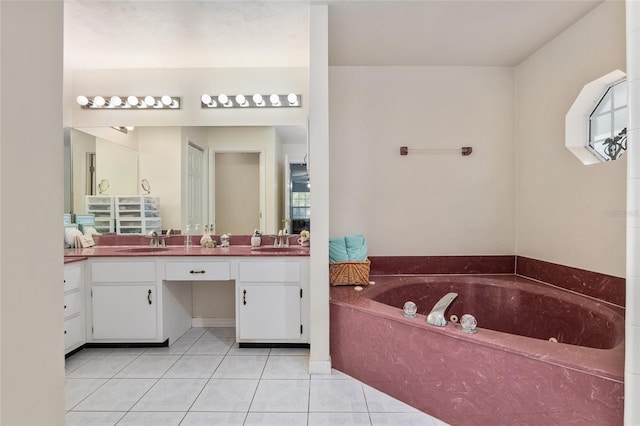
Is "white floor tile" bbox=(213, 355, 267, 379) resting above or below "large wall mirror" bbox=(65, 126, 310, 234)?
below

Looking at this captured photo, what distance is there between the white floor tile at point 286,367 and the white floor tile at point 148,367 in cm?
72

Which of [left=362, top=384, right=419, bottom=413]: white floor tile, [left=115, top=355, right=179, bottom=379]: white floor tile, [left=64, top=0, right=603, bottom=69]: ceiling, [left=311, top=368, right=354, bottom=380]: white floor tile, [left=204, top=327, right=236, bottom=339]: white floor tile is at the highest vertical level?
[left=64, top=0, right=603, bottom=69]: ceiling

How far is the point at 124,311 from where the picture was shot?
2484 millimetres

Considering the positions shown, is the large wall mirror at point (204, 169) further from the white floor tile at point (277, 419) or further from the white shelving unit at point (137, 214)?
the white floor tile at point (277, 419)

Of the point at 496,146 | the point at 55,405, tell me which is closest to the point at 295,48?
the point at 496,146

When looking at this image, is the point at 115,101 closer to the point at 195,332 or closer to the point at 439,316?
the point at 195,332

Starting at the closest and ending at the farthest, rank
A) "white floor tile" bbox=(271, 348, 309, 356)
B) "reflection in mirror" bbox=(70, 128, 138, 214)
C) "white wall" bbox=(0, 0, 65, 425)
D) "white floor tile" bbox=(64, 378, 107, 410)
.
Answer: "white wall" bbox=(0, 0, 65, 425), "white floor tile" bbox=(64, 378, 107, 410), "white floor tile" bbox=(271, 348, 309, 356), "reflection in mirror" bbox=(70, 128, 138, 214)

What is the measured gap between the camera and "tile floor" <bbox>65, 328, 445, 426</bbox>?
5.51 ft

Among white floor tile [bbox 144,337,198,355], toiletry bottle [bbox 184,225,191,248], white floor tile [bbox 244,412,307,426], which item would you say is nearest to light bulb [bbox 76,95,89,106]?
toiletry bottle [bbox 184,225,191,248]

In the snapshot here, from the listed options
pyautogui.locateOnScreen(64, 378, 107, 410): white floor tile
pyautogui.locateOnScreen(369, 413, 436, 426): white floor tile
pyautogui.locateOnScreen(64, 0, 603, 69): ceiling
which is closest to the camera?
pyautogui.locateOnScreen(369, 413, 436, 426): white floor tile

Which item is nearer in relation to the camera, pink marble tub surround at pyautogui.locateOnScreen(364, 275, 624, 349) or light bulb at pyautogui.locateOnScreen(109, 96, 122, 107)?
pink marble tub surround at pyautogui.locateOnScreen(364, 275, 624, 349)

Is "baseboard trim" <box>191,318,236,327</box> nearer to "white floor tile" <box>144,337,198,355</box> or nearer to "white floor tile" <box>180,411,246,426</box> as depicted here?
"white floor tile" <box>144,337,198,355</box>

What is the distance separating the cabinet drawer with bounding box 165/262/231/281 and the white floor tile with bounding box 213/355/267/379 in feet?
2.00

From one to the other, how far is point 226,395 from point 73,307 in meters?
1.44
